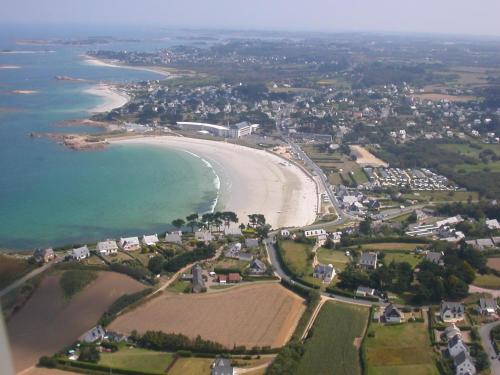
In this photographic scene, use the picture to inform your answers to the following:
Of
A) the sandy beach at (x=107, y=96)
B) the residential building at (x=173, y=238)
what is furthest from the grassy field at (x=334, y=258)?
the sandy beach at (x=107, y=96)

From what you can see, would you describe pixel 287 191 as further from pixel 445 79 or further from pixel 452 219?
pixel 445 79

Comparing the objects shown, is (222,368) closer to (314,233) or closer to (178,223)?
(314,233)

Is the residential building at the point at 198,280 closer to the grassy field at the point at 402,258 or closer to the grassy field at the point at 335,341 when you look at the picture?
the grassy field at the point at 335,341

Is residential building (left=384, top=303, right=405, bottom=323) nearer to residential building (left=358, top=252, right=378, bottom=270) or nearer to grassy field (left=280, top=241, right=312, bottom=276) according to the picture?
residential building (left=358, top=252, right=378, bottom=270)

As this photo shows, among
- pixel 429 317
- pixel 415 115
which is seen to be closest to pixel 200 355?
pixel 429 317

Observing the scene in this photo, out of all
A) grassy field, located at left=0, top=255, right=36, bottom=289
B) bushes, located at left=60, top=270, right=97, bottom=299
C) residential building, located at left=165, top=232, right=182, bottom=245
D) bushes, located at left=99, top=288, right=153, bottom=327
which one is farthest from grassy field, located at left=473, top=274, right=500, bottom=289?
grassy field, located at left=0, top=255, right=36, bottom=289

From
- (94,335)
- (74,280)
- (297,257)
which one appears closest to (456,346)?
(297,257)
